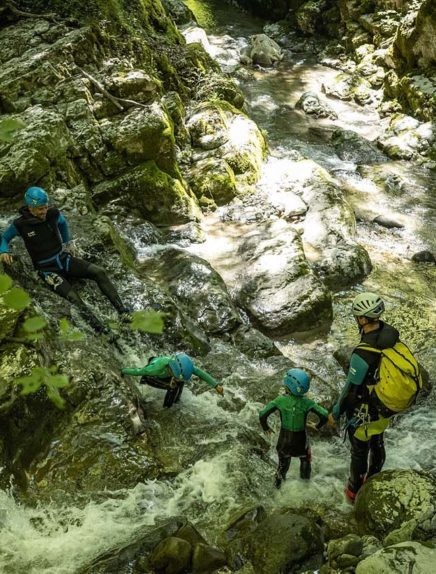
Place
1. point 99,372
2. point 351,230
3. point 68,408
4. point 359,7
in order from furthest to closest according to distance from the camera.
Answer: point 359,7 < point 351,230 < point 99,372 < point 68,408

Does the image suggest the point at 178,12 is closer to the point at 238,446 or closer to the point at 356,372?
the point at 238,446

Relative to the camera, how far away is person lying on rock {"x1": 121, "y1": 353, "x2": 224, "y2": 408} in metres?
5.51

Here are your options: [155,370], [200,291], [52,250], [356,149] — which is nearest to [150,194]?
[200,291]

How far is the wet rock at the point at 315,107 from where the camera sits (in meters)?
18.7

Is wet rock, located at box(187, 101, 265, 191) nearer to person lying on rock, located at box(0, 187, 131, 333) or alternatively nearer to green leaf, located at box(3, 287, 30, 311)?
person lying on rock, located at box(0, 187, 131, 333)

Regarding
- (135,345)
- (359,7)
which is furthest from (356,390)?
(359,7)

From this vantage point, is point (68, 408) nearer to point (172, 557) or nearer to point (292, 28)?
point (172, 557)

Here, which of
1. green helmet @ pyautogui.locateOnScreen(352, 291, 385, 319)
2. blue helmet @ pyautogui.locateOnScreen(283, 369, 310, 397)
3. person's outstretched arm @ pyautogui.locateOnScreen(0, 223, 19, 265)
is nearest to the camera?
green helmet @ pyautogui.locateOnScreen(352, 291, 385, 319)

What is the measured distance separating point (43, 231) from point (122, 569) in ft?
13.3

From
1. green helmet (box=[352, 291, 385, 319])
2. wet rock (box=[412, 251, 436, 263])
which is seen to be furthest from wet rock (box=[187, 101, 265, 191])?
green helmet (box=[352, 291, 385, 319])

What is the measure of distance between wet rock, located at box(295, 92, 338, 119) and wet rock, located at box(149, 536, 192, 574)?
17.7 meters

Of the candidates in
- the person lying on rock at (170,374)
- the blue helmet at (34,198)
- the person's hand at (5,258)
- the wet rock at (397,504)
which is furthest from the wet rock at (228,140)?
the wet rock at (397,504)

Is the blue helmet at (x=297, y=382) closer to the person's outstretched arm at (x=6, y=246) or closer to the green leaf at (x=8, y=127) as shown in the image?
the person's outstretched arm at (x=6, y=246)

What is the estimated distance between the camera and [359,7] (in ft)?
76.4
